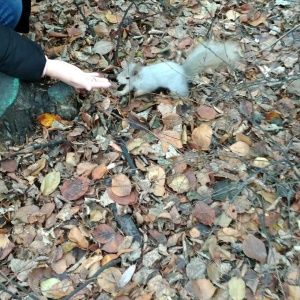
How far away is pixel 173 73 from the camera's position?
2.29 metres

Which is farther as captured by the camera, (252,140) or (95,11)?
(95,11)

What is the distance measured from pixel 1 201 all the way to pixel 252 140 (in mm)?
1322

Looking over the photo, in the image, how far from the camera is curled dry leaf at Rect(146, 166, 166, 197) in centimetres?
205

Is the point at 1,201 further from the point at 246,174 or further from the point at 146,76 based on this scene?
the point at 246,174

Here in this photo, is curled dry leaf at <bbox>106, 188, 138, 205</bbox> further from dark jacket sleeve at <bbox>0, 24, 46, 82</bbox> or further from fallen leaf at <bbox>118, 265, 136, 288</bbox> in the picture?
dark jacket sleeve at <bbox>0, 24, 46, 82</bbox>

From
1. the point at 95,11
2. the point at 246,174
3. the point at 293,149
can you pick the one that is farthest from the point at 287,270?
the point at 95,11

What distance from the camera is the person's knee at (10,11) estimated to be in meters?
2.12

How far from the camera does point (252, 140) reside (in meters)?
2.24

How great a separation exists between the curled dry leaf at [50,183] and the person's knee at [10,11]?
827 millimetres

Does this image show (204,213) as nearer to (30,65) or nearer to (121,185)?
(121,185)

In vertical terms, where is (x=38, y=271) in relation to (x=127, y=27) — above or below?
below

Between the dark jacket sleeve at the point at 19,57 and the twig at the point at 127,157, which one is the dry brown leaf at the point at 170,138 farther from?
the dark jacket sleeve at the point at 19,57

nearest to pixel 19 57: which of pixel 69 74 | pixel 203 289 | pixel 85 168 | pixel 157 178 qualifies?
pixel 69 74

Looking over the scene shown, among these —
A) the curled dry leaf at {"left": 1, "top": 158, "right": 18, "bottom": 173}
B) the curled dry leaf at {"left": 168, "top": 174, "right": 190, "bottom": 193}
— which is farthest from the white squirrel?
the curled dry leaf at {"left": 1, "top": 158, "right": 18, "bottom": 173}
